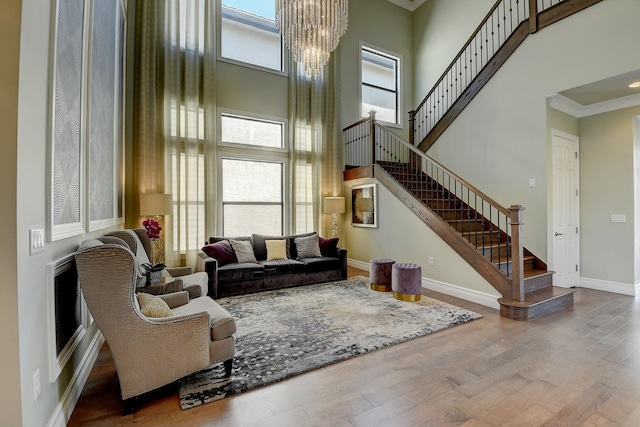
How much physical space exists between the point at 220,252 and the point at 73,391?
274 cm

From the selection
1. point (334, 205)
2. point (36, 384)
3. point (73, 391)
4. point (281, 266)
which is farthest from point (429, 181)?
point (36, 384)

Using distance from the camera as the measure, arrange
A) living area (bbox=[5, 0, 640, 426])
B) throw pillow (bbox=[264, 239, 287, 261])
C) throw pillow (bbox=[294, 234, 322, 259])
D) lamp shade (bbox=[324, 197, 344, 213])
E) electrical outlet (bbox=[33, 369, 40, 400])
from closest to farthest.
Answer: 1. electrical outlet (bbox=[33, 369, 40, 400])
2. living area (bbox=[5, 0, 640, 426])
3. throw pillow (bbox=[264, 239, 287, 261])
4. throw pillow (bbox=[294, 234, 322, 259])
5. lamp shade (bbox=[324, 197, 344, 213])

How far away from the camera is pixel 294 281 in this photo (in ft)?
16.4

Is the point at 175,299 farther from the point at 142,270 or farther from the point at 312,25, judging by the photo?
the point at 312,25

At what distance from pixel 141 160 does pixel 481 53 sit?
654 cm

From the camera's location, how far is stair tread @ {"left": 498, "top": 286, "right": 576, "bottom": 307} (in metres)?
3.58

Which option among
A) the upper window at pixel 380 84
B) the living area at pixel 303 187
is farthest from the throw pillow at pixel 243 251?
the upper window at pixel 380 84

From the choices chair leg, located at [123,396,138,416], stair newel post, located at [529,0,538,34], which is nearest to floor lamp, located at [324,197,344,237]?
stair newel post, located at [529,0,538,34]

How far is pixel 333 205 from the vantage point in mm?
6234

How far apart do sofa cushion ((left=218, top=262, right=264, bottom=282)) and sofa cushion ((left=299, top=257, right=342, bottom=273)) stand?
0.81 metres

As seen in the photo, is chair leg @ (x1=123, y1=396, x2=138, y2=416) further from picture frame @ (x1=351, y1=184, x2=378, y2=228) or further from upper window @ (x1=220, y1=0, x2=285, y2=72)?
upper window @ (x1=220, y1=0, x2=285, y2=72)

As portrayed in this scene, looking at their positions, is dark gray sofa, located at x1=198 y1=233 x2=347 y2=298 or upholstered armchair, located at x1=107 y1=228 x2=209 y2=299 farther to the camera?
dark gray sofa, located at x1=198 y1=233 x2=347 y2=298

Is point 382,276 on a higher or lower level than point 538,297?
higher

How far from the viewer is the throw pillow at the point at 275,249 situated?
5.18 meters
